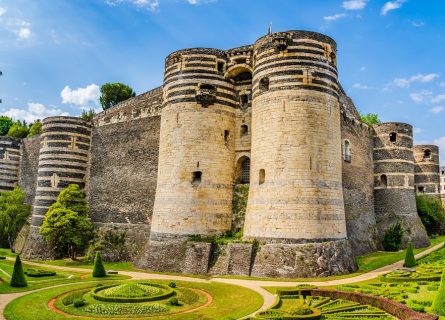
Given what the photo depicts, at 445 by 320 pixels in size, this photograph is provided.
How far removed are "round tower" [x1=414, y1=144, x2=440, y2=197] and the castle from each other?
33.3 feet

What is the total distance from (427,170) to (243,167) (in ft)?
95.4

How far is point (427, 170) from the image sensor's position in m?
50.4

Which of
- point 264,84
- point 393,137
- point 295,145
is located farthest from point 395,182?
point 264,84

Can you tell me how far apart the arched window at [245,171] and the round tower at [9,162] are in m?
34.5

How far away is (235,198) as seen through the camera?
3127cm

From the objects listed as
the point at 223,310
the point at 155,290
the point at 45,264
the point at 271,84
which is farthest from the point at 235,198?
the point at 45,264

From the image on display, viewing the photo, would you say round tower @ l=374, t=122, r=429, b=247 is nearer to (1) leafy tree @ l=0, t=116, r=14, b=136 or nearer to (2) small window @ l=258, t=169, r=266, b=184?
(2) small window @ l=258, t=169, r=266, b=184

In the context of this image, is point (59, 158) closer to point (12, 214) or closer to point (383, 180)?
point (12, 214)

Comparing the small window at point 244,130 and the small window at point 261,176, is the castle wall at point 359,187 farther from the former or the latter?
the small window at point 261,176

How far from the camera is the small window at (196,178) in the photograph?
30531 mm

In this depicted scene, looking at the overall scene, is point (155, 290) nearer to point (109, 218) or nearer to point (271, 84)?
point (271, 84)

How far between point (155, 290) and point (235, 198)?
453 inches

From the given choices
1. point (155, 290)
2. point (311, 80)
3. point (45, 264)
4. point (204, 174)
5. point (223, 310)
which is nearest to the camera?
point (223, 310)

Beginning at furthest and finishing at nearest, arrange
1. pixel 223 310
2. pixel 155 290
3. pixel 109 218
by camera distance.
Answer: pixel 109 218
pixel 155 290
pixel 223 310
